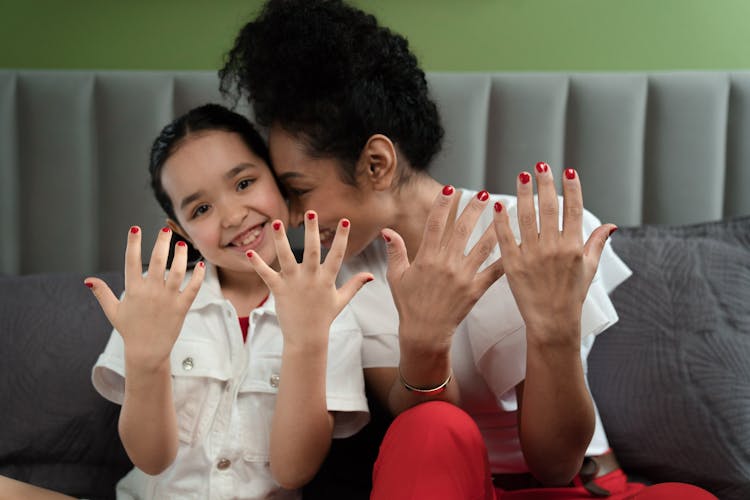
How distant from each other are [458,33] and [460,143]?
334 mm

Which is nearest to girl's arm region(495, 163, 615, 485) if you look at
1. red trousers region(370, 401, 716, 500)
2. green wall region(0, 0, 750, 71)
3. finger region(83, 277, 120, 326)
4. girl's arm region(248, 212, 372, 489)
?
red trousers region(370, 401, 716, 500)

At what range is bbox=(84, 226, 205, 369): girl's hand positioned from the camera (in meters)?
0.92

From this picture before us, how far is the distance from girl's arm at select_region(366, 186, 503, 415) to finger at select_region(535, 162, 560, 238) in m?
0.09

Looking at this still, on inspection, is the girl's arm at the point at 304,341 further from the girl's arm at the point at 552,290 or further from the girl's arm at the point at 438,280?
the girl's arm at the point at 552,290

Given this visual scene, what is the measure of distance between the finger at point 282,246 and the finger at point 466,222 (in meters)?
0.22

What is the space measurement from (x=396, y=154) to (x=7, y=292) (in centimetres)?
78

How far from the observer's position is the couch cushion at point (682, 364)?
114 centimetres

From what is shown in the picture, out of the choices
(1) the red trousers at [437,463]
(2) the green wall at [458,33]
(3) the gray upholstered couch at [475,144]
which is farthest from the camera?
(2) the green wall at [458,33]

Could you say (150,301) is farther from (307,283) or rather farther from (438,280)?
(438,280)

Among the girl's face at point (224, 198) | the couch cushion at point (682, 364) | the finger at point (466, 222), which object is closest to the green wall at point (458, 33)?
the couch cushion at point (682, 364)

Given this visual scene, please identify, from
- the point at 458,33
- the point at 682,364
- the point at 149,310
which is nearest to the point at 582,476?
the point at 682,364

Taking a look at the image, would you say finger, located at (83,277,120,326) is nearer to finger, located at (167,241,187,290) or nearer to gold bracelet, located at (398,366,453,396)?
finger, located at (167,241,187,290)

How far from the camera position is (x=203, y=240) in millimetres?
1123

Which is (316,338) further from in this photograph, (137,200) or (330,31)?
(137,200)
